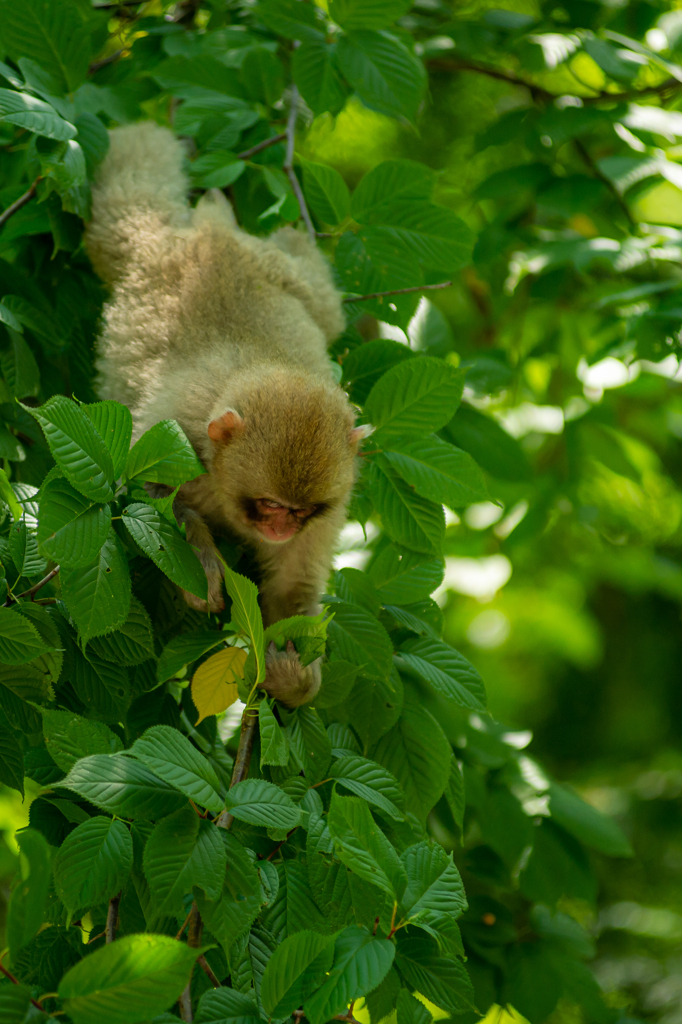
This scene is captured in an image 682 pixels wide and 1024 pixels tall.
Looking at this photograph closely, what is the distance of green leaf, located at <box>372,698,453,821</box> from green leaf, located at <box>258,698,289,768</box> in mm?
478

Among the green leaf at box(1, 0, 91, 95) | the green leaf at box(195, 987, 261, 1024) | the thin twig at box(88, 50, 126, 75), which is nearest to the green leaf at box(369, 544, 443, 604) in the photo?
the green leaf at box(195, 987, 261, 1024)

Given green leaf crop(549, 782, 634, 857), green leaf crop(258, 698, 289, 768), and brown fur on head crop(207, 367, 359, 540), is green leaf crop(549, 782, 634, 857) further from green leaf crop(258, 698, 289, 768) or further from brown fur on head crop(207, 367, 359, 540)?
green leaf crop(258, 698, 289, 768)

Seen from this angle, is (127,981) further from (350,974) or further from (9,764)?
(9,764)

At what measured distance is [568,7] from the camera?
3.31 meters

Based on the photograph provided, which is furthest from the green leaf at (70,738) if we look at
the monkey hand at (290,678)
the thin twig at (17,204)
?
the thin twig at (17,204)

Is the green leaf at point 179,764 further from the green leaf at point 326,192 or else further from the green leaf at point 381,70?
the green leaf at point 381,70

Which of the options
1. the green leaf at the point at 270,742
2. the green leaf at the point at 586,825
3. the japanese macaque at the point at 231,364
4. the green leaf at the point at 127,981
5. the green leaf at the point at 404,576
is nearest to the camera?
the green leaf at the point at 127,981

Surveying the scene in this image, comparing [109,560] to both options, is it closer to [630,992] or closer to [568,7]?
[568,7]

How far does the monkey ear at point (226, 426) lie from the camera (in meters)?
2.17

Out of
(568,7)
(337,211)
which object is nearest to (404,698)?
(337,211)

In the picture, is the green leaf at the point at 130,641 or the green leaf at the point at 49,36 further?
the green leaf at the point at 49,36

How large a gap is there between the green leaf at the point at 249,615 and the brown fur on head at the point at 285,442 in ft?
2.02

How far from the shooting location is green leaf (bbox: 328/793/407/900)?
1.29 metres

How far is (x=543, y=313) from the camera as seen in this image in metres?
4.14
